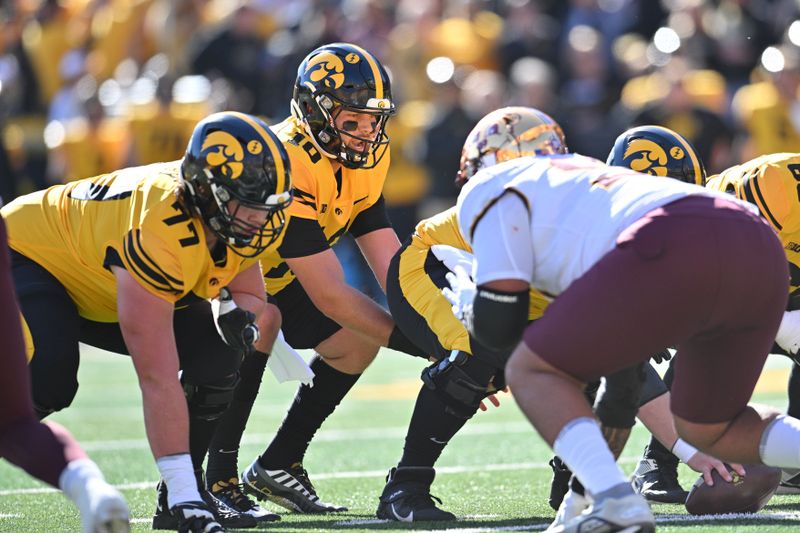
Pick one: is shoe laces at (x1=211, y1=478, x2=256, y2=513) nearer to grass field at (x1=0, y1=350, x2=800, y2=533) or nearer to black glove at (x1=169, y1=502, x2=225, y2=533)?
Answer: grass field at (x1=0, y1=350, x2=800, y2=533)

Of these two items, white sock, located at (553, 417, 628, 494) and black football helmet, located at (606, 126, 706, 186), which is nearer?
white sock, located at (553, 417, 628, 494)

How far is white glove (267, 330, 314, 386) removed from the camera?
580cm

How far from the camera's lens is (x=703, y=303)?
3980 millimetres

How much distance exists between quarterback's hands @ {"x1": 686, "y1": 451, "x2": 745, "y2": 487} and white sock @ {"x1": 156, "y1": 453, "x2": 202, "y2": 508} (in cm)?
189

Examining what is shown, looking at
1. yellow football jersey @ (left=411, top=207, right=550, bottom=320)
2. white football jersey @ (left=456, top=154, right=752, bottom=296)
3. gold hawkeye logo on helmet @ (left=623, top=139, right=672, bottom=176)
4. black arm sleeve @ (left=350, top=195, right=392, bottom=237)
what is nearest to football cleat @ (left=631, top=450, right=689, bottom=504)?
yellow football jersey @ (left=411, top=207, right=550, bottom=320)

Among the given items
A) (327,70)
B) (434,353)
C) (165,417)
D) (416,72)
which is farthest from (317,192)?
(416,72)

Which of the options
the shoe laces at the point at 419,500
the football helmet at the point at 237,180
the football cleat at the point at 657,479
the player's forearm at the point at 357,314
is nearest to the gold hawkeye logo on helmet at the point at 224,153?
the football helmet at the point at 237,180

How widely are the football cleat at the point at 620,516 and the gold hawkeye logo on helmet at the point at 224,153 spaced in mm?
1672

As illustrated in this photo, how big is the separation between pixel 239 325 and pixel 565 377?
Result: 1.44 m

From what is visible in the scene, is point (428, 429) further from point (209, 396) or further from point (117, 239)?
point (117, 239)

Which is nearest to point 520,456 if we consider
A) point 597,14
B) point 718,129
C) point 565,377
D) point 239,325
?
point 239,325

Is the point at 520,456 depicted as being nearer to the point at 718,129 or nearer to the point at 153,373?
the point at 153,373

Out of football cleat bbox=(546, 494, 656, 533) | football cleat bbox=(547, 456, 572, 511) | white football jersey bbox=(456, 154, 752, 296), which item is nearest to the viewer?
football cleat bbox=(546, 494, 656, 533)

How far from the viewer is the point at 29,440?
13.5 feet
